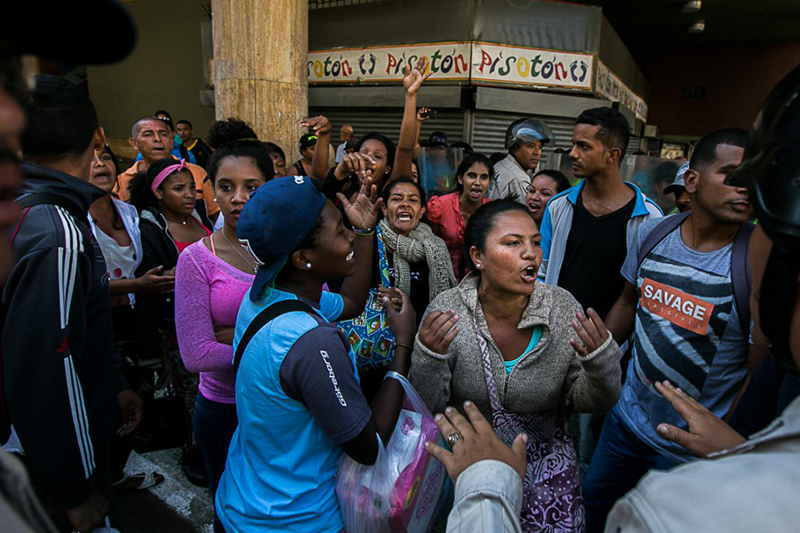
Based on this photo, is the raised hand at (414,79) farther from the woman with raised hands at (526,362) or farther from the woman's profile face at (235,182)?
the woman with raised hands at (526,362)

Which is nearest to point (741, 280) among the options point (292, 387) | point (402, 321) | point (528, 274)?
point (528, 274)

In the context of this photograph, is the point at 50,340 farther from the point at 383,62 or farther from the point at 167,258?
the point at 383,62

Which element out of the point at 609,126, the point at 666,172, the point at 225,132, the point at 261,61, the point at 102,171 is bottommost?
the point at 102,171

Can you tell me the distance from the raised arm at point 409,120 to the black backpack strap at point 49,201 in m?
2.41

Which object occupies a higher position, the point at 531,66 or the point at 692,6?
the point at 692,6

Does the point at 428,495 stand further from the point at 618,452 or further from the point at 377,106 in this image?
the point at 377,106

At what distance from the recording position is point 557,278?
129 inches

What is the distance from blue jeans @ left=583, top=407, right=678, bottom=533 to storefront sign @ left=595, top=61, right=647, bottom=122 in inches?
313

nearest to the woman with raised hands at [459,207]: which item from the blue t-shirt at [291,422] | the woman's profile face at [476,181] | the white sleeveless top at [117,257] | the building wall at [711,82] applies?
the woman's profile face at [476,181]

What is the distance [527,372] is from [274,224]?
1.15 meters

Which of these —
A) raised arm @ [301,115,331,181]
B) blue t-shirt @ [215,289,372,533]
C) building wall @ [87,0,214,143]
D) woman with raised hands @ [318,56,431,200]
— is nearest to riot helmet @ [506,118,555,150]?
woman with raised hands @ [318,56,431,200]

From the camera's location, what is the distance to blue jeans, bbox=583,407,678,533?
227 centimetres

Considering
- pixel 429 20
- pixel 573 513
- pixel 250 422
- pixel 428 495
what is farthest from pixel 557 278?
pixel 429 20

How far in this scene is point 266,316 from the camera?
5.11ft
